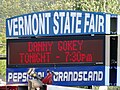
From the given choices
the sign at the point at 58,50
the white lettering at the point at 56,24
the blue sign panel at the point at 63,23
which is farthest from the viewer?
the white lettering at the point at 56,24

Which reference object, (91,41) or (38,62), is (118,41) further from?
(38,62)

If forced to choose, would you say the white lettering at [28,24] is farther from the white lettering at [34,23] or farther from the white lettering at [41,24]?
the white lettering at [41,24]

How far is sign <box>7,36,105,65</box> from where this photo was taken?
9.46m

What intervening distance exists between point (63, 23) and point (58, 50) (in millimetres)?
621

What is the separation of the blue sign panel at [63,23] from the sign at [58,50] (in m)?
0.15

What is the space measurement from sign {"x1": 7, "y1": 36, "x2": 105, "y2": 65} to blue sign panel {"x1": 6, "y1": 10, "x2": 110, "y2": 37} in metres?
0.15

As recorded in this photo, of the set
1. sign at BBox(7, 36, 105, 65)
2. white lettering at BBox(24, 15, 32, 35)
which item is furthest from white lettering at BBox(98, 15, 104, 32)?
white lettering at BBox(24, 15, 32, 35)

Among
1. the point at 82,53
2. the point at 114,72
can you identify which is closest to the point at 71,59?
the point at 82,53

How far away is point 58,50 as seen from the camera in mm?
9531

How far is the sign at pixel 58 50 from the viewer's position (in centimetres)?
946

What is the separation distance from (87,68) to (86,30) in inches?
33.0

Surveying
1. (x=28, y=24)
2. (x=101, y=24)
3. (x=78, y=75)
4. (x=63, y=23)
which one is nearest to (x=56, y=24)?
(x=63, y=23)

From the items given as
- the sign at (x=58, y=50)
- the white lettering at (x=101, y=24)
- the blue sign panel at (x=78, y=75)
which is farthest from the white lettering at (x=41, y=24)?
the white lettering at (x=101, y=24)

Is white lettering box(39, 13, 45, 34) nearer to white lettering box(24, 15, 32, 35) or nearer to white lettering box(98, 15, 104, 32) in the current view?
white lettering box(24, 15, 32, 35)
